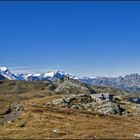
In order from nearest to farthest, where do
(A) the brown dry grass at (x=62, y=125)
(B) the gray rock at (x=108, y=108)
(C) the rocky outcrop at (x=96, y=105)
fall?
(A) the brown dry grass at (x=62, y=125) → (B) the gray rock at (x=108, y=108) → (C) the rocky outcrop at (x=96, y=105)

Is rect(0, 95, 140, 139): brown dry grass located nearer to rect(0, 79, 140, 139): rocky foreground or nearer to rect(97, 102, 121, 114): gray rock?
rect(0, 79, 140, 139): rocky foreground

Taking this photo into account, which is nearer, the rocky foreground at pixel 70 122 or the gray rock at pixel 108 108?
the rocky foreground at pixel 70 122

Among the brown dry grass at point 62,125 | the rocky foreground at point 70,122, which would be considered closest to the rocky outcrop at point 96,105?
the rocky foreground at point 70,122

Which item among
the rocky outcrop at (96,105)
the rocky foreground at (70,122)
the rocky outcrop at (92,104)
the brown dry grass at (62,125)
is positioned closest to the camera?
the rocky foreground at (70,122)

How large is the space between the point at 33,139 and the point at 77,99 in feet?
354

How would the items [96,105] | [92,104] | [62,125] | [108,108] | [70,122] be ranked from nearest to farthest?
[62,125] → [70,122] → [108,108] → [96,105] → [92,104]

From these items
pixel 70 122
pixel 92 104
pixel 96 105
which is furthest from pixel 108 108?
pixel 70 122

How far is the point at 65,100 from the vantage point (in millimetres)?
160875

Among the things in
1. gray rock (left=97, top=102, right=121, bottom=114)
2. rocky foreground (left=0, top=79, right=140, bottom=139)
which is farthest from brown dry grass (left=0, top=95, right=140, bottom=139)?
gray rock (left=97, top=102, right=121, bottom=114)

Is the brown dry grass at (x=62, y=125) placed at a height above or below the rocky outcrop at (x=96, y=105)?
below

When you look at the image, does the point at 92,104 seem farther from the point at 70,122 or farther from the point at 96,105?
the point at 70,122

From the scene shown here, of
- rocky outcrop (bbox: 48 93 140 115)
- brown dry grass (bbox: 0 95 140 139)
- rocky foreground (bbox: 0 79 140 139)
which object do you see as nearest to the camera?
rocky foreground (bbox: 0 79 140 139)

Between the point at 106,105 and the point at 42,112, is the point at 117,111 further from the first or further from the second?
the point at 42,112

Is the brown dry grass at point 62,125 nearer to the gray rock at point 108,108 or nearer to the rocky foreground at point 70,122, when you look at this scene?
the rocky foreground at point 70,122
